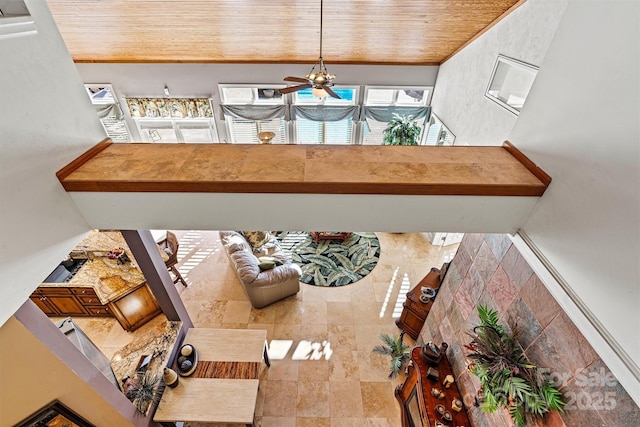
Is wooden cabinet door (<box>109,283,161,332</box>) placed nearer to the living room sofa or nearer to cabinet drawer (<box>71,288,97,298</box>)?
cabinet drawer (<box>71,288,97,298</box>)

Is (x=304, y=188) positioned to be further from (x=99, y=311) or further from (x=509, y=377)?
(x=99, y=311)

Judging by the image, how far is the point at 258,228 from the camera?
1.86 meters

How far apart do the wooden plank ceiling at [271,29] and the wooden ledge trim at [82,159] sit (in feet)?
9.94

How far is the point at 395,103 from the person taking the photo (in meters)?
6.92

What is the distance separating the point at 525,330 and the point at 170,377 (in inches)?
125

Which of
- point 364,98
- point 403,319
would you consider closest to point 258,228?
point 403,319

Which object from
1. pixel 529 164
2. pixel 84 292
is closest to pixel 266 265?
pixel 84 292

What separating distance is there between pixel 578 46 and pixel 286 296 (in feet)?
14.2

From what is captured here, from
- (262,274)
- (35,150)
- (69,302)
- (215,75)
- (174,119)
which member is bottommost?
(69,302)

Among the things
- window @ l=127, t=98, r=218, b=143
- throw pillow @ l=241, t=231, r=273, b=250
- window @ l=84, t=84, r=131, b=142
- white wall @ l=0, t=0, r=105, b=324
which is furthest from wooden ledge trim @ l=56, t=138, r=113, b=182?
window @ l=84, t=84, r=131, b=142

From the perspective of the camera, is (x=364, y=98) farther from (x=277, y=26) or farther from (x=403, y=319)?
(x=403, y=319)

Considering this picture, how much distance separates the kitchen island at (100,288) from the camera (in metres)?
3.83

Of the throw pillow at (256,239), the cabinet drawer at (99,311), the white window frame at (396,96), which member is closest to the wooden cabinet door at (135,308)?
the cabinet drawer at (99,311)

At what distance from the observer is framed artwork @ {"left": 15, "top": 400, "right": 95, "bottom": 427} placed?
191 cm
